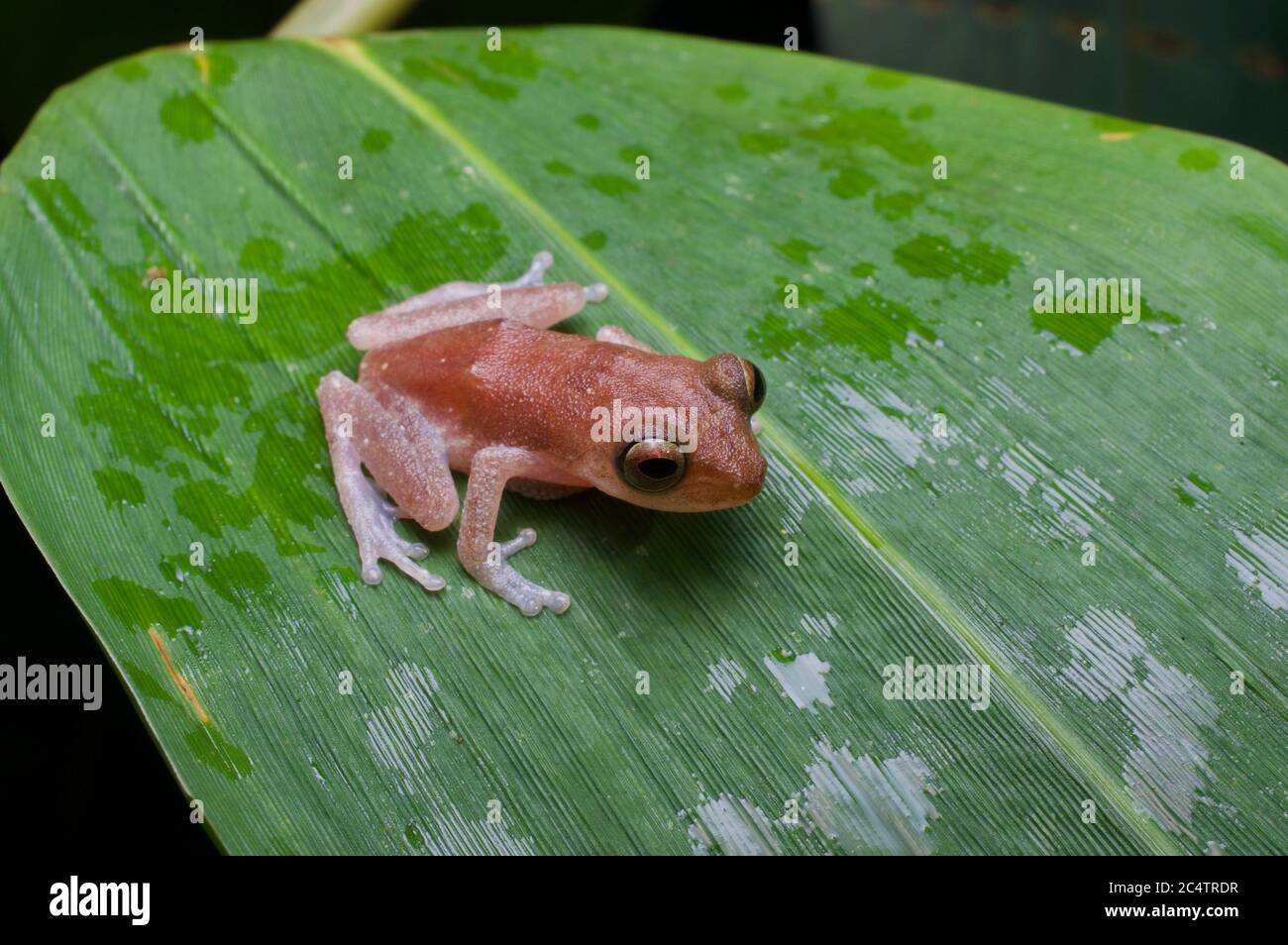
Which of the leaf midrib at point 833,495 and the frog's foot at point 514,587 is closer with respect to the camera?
the leaf midrib at point 833,495

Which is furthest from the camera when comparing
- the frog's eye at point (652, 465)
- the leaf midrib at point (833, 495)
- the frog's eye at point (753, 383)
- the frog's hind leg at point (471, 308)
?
the frog's hind leg at point (471, 308)

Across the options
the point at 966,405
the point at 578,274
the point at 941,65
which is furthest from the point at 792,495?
the point at 941,65

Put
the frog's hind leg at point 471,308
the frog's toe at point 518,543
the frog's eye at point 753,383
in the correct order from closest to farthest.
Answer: the frog's eye at point 753,383 → the frog's toe at point 518,543 → the frog's hind leg at point 471,308

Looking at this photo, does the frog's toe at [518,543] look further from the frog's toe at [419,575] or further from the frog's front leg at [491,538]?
the frog's toe at [419,575]

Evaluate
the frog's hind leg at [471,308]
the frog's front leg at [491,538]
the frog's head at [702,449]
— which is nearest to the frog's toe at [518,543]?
the frog's front leg at [491,538]

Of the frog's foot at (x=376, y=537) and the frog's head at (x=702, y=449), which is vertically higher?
the frog's head at (x=702, y=449)

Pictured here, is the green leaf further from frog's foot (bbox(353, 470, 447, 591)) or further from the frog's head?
the frog's head

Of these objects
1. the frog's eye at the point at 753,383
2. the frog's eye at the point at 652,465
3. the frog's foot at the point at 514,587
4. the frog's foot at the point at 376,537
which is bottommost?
the frog's foot at the point at 514,587

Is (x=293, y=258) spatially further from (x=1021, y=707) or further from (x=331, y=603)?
(x=1021, y=707)

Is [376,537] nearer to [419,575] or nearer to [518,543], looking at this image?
[419,575]
